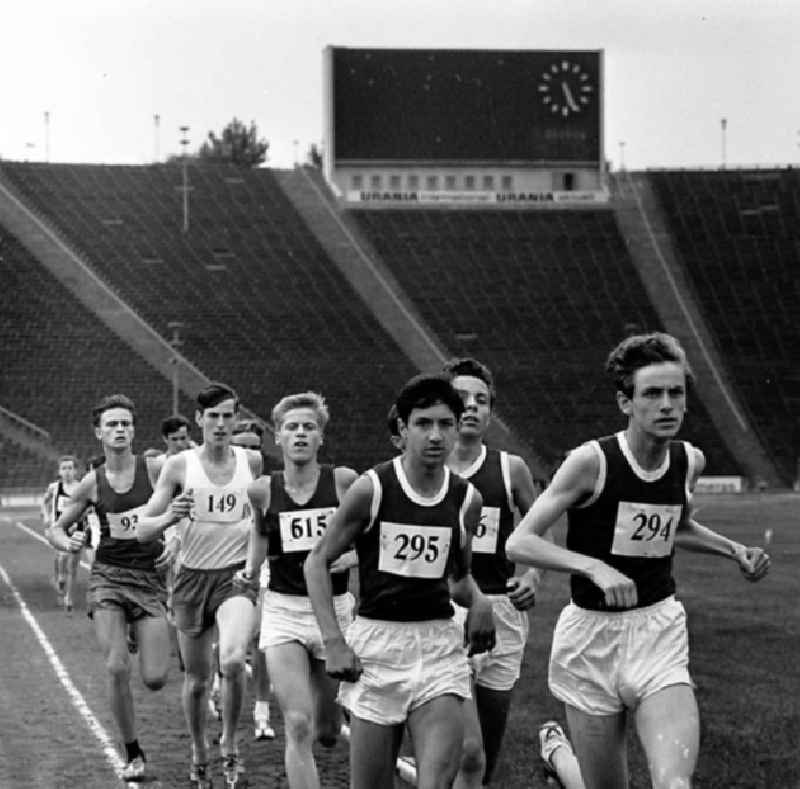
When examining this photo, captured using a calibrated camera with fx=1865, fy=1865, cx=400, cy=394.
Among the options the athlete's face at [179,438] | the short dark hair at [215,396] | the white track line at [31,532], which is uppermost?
the short dark hair at [215,396]

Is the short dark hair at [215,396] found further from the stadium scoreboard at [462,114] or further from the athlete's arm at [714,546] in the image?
the stadium scoreboard at [462,114]

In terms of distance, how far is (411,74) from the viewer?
Answer: 75.1m

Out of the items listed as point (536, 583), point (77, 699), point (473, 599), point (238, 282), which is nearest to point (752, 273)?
point (238, 282)

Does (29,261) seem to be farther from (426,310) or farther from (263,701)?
(263,701)

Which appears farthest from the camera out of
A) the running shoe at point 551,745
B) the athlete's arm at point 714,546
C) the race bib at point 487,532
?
the race bib at point 487,532

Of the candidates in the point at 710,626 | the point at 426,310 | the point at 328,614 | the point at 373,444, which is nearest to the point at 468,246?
the point at 426,310

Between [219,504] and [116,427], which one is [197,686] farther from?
[116,427]

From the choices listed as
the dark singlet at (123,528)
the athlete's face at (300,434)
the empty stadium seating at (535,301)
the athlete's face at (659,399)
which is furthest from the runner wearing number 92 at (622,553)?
the empty stadium seating at (535,301)

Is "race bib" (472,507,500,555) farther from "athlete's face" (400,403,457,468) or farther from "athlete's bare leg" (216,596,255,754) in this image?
"athlete's bare leg" (216,596,255,754)

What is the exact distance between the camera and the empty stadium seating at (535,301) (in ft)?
214

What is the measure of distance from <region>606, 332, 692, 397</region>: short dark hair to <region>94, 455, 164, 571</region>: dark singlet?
528cm

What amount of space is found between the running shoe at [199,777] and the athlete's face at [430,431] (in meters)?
4.22

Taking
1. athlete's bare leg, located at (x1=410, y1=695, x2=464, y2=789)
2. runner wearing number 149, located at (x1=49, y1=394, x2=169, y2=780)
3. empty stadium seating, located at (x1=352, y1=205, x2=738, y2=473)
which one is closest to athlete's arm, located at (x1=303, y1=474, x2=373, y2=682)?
athlete's bare leg, located at (x1=410, y1=695, x2=464, y2=789)

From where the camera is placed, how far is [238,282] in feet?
228
